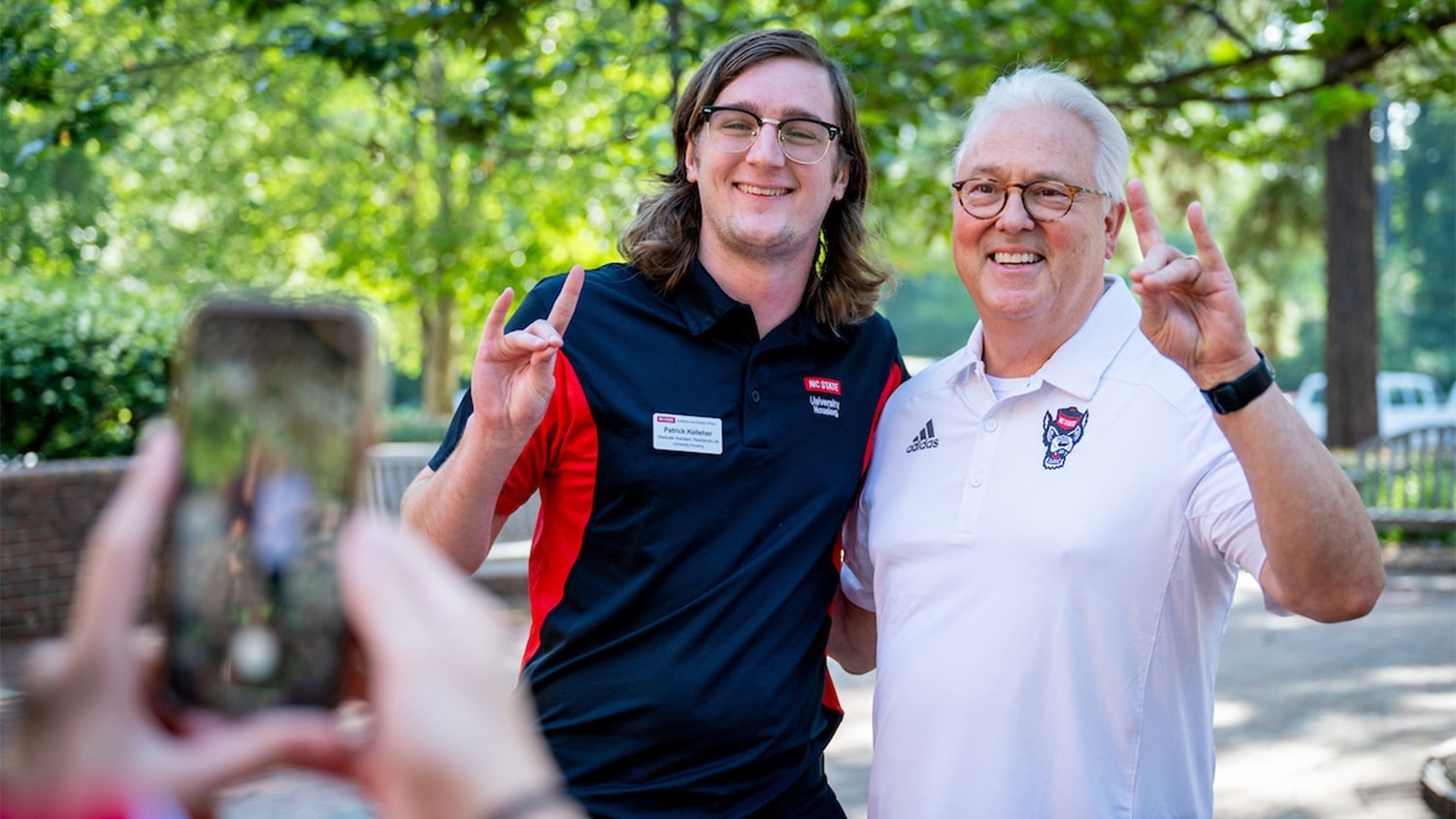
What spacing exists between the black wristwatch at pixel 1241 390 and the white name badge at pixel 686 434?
974 millimetres

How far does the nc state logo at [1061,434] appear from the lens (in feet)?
8.32

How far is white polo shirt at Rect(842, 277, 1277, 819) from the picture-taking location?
2383 millimetres

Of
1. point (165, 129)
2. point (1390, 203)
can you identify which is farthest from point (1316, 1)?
point (1390, 203)

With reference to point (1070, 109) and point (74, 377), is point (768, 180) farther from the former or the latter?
point (74, 377)

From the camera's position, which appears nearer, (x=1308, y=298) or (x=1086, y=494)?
(x=1086, y=494)

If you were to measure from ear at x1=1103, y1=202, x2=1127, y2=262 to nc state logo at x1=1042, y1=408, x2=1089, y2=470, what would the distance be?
0.45 metres

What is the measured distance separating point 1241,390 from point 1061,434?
50 cm

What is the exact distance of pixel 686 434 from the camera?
2656 mm

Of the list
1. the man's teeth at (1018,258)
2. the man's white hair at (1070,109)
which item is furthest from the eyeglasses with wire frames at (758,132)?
the man's teeth at (1018,258)

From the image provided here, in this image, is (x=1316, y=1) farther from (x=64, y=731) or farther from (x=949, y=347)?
(x=949, y=347)

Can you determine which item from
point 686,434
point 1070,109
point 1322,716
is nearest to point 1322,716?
point 1322,716

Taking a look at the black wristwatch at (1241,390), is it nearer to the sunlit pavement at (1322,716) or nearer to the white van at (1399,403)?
the sunlit pavement at (1322,716)

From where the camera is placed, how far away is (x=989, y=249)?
109 inches

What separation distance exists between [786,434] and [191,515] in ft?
6.86
